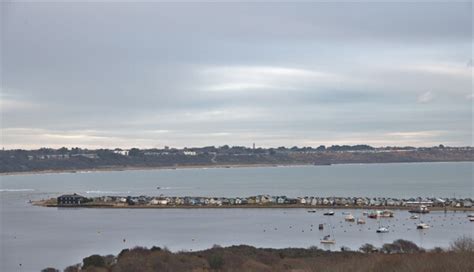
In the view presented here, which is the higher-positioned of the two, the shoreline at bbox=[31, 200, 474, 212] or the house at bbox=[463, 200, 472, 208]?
the house at bbox=[463, 200, 472, 208]

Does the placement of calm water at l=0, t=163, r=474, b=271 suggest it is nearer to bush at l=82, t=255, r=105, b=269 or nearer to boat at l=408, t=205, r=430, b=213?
boat at l=408, t=205, r=430, b=213

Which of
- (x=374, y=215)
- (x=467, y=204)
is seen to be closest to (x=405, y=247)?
(x=374, y=215)

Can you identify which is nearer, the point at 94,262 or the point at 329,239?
the point at 94,262

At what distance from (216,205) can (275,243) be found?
1942 cm

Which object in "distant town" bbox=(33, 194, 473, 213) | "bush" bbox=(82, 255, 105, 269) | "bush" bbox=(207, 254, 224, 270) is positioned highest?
"distant town" bbox=(33, 194, 473, 213)

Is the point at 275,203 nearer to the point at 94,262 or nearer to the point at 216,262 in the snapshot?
the point at 94,262

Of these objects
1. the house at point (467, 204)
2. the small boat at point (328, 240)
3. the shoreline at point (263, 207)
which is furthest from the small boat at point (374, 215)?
the small boat at point (328, 240)

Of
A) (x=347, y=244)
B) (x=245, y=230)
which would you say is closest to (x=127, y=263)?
(x=347, y=244)

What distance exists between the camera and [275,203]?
1772 inches

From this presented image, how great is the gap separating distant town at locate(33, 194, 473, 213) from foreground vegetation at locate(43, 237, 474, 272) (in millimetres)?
20776

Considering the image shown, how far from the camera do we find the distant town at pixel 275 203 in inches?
1671

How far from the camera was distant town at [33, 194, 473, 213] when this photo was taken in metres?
42.4

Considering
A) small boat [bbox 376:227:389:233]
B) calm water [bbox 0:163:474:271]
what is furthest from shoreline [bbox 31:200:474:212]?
small boat [bbox 376:227:389:233]

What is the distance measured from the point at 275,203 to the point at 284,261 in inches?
1028
